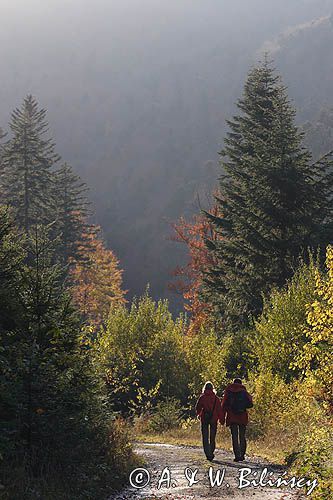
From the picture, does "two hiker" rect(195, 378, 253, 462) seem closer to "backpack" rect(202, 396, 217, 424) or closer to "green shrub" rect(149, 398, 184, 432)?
"backpack" rect(202, 396, 217, 424)

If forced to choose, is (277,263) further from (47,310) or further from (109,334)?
(47,310)

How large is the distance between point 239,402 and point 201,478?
2664mm

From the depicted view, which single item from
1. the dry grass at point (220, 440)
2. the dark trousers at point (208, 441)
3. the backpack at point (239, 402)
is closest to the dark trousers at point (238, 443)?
the backpack at point (239, 402)

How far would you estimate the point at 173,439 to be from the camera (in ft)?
66.0

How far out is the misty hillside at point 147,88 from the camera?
103250 mm

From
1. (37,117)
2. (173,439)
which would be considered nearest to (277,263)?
(173,439)

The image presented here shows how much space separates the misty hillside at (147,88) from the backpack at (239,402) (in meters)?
70.9

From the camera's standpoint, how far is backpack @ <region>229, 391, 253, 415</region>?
14417 millimetres

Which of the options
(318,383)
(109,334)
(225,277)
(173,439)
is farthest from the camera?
(225,277)

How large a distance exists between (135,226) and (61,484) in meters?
91.4

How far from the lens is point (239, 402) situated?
14.4 m

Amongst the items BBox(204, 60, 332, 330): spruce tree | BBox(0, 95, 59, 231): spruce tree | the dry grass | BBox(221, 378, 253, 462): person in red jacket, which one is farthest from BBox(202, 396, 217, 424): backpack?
BBox(0, 95, 59, 231): spruce tree

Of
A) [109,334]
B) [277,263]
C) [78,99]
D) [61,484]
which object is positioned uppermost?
[78,99]

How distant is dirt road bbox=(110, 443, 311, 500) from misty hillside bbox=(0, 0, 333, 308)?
71007 mm
